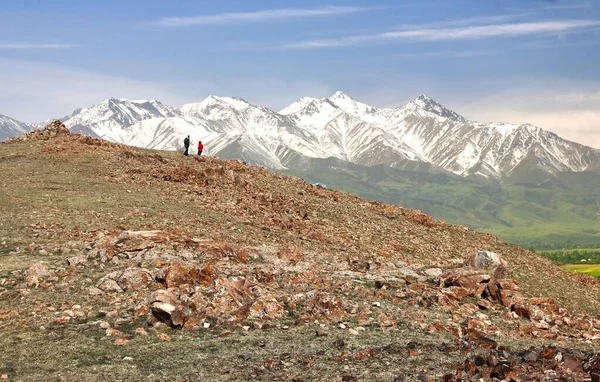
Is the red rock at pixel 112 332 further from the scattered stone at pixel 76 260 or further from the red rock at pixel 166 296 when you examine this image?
the scattered stone at pixel 76 260

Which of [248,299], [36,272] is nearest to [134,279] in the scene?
[36,272]

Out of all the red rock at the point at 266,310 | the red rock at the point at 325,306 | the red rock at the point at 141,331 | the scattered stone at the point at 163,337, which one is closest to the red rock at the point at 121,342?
the red rock at the point at 141,331

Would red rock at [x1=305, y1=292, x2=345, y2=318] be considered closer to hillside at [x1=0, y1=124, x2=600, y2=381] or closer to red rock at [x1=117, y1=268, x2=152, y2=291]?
hillside at [x1=0, y1=124, x2=600, y2=381]

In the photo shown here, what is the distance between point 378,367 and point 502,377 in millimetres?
3446

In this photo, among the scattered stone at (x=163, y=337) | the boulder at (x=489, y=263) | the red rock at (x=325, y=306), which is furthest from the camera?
the boulder at (x=489, y=263)

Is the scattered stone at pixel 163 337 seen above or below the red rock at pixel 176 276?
below

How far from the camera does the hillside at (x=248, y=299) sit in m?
15.5

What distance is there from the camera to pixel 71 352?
15.8 m

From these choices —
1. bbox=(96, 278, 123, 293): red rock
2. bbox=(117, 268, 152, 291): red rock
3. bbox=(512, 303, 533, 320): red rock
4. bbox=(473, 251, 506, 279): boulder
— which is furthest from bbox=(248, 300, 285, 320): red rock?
bbox=(473, 251, 506, 279): boulder

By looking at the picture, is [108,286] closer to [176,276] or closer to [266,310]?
[176,276]

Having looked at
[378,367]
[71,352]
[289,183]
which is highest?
[289,183]

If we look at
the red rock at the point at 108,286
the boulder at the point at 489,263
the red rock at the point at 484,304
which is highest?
the boulder at the point at 489,263

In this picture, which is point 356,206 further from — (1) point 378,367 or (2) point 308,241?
(1) point 378,367

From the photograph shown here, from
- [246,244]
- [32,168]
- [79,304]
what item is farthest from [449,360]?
[32,168]
